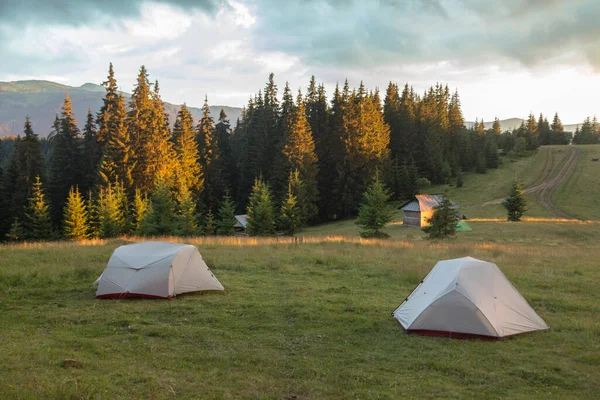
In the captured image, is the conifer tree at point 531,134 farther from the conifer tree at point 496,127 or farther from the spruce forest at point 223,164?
the spruce forest at point 223,164

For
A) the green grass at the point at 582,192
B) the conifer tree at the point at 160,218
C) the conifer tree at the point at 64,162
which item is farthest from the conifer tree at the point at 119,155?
the green grass at the point at 582,192

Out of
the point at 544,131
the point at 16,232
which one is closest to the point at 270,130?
the point at 16,232

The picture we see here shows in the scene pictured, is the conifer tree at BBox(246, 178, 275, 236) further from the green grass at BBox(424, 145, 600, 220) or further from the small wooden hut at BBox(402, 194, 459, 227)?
the green grass at BBox(424, 145, 600, 220)

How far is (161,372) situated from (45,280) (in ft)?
31.5

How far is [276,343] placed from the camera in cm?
941

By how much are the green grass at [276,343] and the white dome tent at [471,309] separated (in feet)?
1.22

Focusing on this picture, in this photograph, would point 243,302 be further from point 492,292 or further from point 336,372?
point 492,292

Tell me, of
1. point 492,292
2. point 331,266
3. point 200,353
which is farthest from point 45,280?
point 492,292

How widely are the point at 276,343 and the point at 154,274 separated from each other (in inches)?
226

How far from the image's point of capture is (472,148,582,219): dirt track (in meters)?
64.3

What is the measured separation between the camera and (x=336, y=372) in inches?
309

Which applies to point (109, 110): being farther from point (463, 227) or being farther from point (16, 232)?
point (463, 227)

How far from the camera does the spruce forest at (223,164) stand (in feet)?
140

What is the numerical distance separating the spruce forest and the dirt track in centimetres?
940
